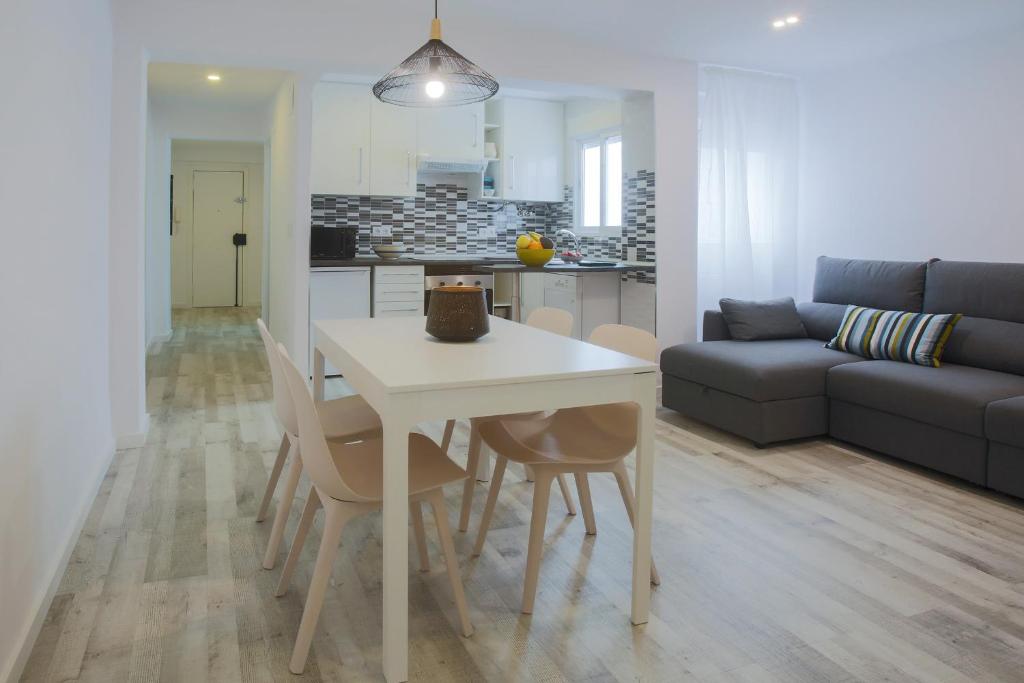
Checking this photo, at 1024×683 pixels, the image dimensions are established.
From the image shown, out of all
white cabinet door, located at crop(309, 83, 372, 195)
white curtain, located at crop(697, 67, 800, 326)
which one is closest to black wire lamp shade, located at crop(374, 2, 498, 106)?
white curtain, located at crop(697, 67, 800, 326)

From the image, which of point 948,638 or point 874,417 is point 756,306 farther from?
point 948,638

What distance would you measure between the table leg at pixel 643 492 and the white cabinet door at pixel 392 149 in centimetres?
473

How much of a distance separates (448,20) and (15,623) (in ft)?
12.2

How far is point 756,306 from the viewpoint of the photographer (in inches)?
187

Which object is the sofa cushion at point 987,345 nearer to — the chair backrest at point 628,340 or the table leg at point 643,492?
the chair backrest at point 628,340

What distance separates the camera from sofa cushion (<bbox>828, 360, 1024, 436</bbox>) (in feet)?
10.9

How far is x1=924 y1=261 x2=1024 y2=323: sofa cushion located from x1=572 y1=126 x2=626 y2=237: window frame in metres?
2.63

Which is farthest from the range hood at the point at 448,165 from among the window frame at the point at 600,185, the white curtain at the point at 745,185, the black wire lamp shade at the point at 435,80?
the black wire lamp shade at the point at 435,80

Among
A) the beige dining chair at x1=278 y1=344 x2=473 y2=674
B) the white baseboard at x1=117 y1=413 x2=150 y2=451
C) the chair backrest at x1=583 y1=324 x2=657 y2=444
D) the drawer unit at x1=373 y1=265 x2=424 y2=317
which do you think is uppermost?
the drawer unit at x1=373 y1=265 x2=424 y2=317

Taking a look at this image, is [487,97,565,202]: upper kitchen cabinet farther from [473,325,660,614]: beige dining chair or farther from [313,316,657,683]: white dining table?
[313,316,657,683]: white dining table

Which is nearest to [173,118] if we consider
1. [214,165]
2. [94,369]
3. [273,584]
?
[214,165]

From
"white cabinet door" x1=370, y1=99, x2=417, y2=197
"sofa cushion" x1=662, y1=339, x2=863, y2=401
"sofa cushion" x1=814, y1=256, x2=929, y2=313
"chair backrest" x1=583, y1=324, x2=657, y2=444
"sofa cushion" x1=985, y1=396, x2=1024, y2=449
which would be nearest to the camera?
"chair backrest" x1=583, y1=324, x2=657, y2=444

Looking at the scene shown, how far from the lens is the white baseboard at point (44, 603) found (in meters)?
1.81

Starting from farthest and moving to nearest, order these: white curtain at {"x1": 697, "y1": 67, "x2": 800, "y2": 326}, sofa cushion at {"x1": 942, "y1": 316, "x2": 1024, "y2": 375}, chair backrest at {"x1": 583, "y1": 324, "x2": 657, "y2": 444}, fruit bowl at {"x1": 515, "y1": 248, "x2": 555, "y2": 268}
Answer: fruit bowl at {"x1": 515, "y1": 248, "x2": 555, "y2": 268} → white curtain at {"x1": 697, "y1": 67, "x2": 800, "y2": 326} → sofa cushion at {"x1": 942, "y1": 316, "x2": 1024, "y2": 375} → chair backrest at {"x1": 583, "y1": 324, "x2": 657, "y2": 444}
